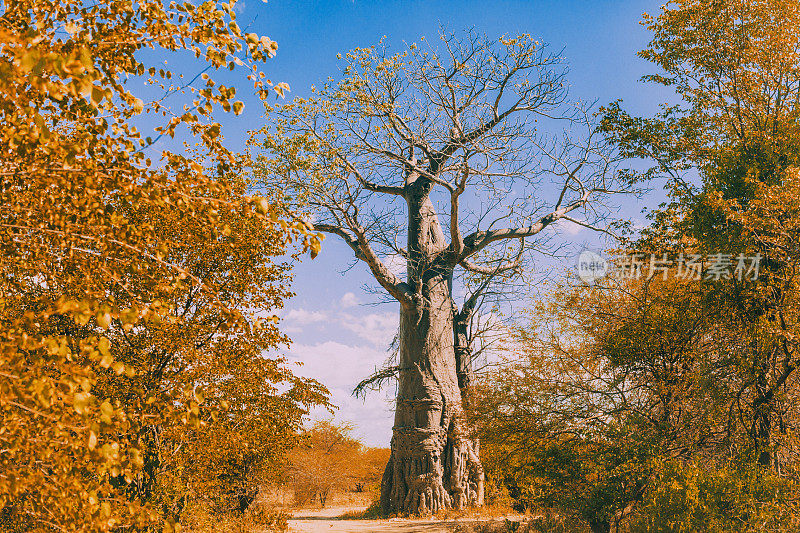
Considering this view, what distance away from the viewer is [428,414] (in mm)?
12234

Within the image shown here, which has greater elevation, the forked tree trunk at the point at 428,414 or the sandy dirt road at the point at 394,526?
the forked tree trunk at the point at 428,414

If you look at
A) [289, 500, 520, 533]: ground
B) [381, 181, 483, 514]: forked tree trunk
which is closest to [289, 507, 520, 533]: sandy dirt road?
[289, 500, 520, 533]: ground

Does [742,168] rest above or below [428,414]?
above

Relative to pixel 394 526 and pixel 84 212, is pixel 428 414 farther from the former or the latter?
pixel 84 212

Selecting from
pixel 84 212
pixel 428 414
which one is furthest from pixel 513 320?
pixel 84 212

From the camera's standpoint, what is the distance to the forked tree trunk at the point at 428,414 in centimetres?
1197

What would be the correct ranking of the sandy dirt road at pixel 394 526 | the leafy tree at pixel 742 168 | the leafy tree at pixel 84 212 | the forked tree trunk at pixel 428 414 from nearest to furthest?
1. the leafy tree at pixel 84 212
2. the leafy tree at pixel 742 168
3. the sandy dirt road at pixel 394 526
4. the forked tree trunk at pixel 428 414

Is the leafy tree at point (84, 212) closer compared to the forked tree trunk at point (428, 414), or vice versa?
the leafy tree at point (84, 212)

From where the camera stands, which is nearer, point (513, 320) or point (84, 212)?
point (84, 212)

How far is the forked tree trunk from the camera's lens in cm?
1197

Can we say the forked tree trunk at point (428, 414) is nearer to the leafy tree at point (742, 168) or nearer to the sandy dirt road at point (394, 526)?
the sandy dirt road at point (394, 526)

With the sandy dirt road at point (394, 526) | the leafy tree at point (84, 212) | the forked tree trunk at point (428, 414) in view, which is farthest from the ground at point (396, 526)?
the leafy tree at point (84, 212)

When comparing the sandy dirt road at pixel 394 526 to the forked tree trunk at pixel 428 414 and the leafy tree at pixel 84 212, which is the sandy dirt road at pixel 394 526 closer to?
the forked tree trunk at pixel 428 414

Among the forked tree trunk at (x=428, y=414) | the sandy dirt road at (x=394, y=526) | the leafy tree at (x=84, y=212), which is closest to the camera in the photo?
the leafy tree at (x=84, y=212)
